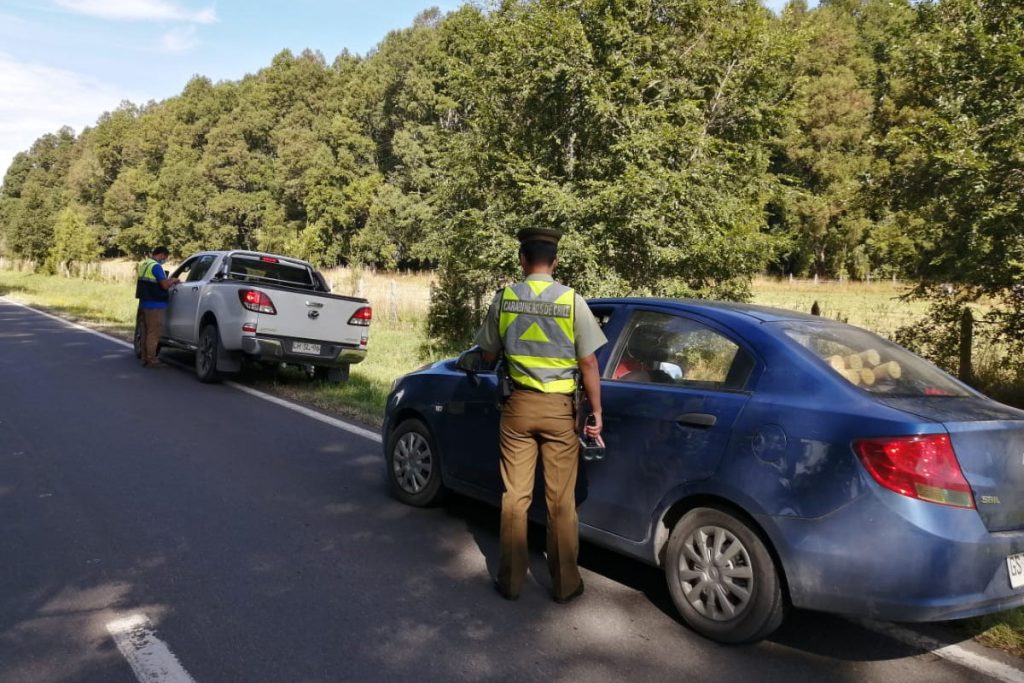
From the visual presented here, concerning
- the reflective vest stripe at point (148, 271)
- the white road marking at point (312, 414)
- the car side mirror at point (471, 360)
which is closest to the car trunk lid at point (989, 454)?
the car side mirror at point (471, 360)

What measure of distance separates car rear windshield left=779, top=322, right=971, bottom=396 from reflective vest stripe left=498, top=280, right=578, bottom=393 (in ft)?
3.56

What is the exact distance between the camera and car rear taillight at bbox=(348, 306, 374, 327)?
1115cm

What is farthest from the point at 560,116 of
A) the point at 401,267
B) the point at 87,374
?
the point at 401,267

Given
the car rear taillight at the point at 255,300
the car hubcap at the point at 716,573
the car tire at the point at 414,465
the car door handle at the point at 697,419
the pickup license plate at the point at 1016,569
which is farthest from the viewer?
the car rear taillight at the point at 255,300

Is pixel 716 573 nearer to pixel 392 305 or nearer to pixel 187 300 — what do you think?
pixel 187 300

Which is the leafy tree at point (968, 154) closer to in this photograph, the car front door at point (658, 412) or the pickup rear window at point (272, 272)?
the car front door at point (658, 412)

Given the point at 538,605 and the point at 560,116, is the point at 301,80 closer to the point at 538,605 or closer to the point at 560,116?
the point at 560,116

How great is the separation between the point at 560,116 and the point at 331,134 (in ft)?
186

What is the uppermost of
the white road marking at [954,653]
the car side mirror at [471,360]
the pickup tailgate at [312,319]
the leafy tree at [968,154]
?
the leafy tree at [968,154]

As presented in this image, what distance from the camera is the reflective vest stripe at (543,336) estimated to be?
4.01 m

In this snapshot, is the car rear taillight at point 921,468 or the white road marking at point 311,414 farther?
the white road marking at point 311,414

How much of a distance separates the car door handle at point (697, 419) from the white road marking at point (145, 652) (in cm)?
242

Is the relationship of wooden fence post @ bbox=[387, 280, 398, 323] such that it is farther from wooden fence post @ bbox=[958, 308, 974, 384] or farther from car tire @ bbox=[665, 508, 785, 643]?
car tire @ bbox=[665, 508, 785, 643]

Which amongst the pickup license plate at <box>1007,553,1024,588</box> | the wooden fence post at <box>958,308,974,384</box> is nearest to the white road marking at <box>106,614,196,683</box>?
the pickup license plate at <box>1007,553,1024,588</box>
